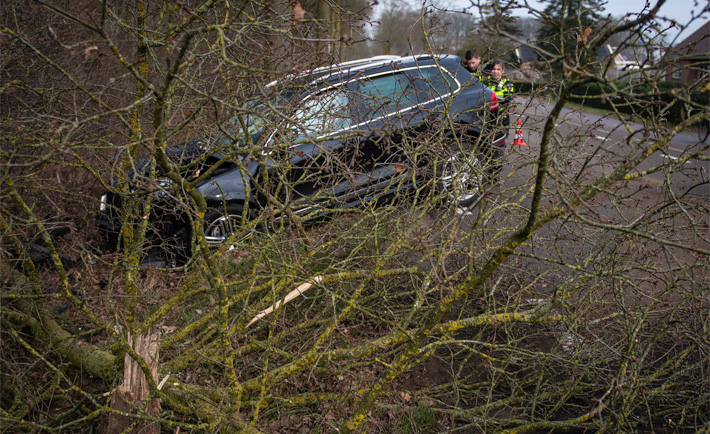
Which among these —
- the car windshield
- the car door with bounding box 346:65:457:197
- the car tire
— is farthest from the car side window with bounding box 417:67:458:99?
→ the car windshield

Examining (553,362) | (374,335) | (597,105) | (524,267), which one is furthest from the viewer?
(597,105)

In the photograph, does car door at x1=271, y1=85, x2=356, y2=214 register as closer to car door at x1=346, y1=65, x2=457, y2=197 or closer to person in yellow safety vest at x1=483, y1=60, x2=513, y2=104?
car door at x1=346, y1=65, x2=457, y2=197

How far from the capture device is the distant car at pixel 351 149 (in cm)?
380

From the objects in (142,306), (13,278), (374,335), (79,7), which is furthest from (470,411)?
(79,7)

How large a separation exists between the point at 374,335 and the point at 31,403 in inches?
104

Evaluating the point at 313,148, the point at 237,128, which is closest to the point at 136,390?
the point at 237,128

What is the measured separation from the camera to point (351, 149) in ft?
15.4

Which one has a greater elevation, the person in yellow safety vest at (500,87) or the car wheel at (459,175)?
the person in yellow safety vest at (500,87)

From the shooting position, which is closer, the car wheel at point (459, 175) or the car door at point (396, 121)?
the car wheel at point (459, 175)

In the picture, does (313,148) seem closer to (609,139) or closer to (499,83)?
(499,83)

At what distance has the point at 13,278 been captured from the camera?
423 cm

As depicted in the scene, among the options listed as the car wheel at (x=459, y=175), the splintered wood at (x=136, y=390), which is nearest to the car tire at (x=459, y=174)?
the car wheel at (x=459, y=175)

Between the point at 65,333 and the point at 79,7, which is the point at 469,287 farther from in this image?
the point at 79,7

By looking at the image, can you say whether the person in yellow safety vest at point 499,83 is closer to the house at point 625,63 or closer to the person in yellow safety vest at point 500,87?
the person in yellow safety vest at point 500,87
